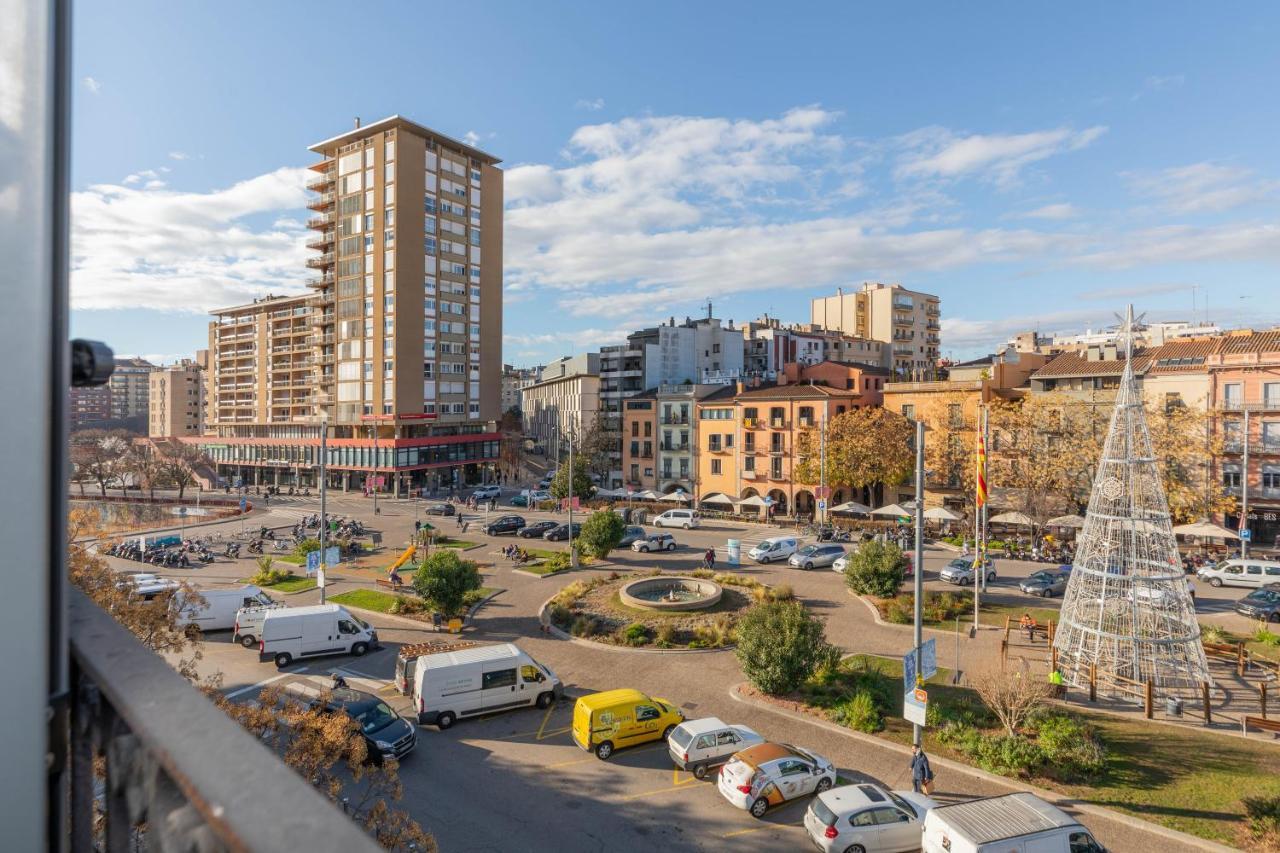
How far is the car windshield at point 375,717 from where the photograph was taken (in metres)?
16.1

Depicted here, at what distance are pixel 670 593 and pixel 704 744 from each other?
587 inches

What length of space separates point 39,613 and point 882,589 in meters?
28.9

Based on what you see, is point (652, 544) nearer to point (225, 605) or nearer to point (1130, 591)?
point (225, 605)

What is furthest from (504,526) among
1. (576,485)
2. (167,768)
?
(167,768)

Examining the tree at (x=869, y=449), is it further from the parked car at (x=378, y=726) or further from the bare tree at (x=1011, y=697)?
the parked car at (x=378, y=726)

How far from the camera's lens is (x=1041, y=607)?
93.0 ft

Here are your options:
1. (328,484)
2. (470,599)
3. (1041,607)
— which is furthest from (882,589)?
(328,484)

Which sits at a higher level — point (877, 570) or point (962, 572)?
point (877, 570)

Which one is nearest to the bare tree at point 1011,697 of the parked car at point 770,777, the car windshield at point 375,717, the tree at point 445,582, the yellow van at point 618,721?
the parked car at point 770,777

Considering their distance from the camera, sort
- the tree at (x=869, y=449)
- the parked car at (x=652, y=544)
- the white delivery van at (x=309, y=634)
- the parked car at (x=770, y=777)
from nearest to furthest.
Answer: the parked car at (x=770, y=777) → the white delivery van at (x=309, y=634) → the parked car at (x=652, y=544) → the tree at (x=869, y=449)

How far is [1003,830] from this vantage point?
11.6 metres

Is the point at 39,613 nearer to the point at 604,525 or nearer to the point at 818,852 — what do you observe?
the point at 818,852

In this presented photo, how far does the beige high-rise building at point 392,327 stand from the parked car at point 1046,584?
2153 inches

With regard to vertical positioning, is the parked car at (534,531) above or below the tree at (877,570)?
below
